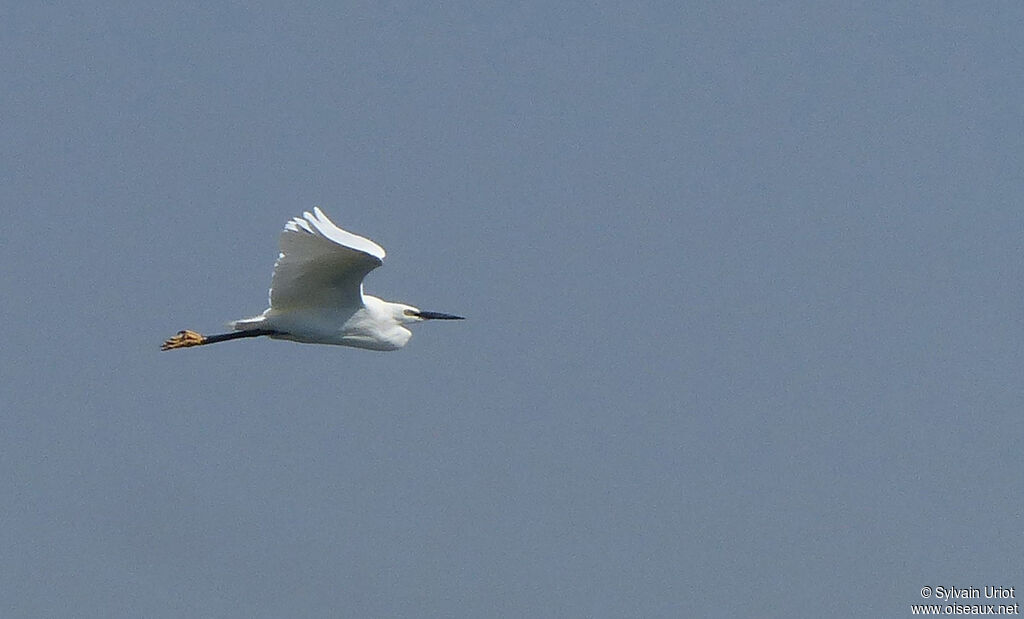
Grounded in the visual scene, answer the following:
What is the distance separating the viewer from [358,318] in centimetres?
2414

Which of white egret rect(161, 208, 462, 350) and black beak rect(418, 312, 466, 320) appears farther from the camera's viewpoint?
black beak rect(418, 312, 466, 320)

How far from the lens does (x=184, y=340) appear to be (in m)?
25.1

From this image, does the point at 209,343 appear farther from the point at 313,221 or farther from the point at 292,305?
the point at 313,221

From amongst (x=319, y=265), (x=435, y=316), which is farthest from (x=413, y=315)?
(x=319, y=265)

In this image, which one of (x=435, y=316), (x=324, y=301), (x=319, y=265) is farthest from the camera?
(x=435, y=316)

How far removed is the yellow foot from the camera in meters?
25.0

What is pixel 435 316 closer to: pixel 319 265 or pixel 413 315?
pixel 413 315

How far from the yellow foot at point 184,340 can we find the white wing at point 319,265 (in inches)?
75.4

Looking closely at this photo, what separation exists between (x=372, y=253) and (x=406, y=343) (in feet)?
13.8

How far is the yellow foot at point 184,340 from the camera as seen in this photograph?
25016 millimetres

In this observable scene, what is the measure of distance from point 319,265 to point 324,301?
1.25m

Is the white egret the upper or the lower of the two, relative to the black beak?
lower

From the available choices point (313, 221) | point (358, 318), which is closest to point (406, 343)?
point (358, 318)

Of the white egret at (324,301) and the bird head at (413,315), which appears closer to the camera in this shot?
the white egret at (324,301)
